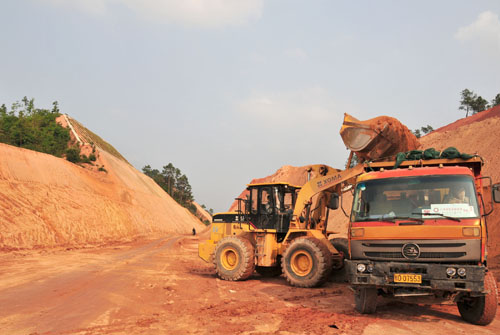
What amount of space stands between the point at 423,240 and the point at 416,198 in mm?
873

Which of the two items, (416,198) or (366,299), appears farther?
(366,299)

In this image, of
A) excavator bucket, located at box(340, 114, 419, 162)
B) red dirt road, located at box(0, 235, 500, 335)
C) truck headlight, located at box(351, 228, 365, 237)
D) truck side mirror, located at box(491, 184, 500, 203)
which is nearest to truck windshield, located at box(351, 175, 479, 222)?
truck headlight, located at box(351, 228, 365, 237)

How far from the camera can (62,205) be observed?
34.9 m

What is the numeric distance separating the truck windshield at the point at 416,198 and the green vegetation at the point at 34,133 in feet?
162

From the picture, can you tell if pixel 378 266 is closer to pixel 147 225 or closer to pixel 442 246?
pixel 442 246

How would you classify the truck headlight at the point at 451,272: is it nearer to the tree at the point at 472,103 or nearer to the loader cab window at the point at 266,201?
the loader cab window at the point at 266,201

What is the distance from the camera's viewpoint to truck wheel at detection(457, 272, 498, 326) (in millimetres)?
6863

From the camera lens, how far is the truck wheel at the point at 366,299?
7.58m

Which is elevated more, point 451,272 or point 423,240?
point 423,240

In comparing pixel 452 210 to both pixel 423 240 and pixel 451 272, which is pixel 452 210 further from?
pixel 451 272

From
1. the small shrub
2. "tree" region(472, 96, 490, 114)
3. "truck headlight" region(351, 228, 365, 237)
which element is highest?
"tree" region(472, 96, 490, 114)

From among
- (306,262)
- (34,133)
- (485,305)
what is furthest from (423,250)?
(34,133)

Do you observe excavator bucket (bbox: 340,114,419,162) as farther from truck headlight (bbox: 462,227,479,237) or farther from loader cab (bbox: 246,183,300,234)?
truck headlight (bbox: 462,227,479,237)

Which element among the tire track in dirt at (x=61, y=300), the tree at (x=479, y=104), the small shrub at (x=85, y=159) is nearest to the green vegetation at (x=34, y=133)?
the small shrub at (x=85, y=159)
